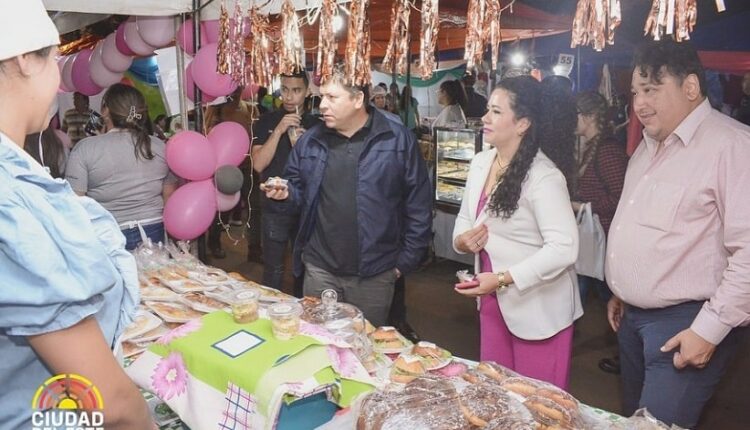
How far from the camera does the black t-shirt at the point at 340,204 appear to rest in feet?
8.28

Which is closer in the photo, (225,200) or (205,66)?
(205,66)

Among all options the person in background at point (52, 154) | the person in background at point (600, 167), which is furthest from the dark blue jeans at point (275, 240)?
the person in background at point (600, 167)

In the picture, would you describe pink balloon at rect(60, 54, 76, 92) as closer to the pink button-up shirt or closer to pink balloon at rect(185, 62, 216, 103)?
pink balloon at rect(185, 62, 216, 103)

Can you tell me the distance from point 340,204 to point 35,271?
1805mm

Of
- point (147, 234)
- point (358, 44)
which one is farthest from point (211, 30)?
point (358, 44)

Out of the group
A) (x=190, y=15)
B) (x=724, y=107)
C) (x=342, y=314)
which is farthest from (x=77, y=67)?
(x=724, y=107)

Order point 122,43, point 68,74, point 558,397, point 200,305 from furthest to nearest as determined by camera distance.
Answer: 1. point 68,74
2. point 122,43
3. point 200,305
4. point 558,397

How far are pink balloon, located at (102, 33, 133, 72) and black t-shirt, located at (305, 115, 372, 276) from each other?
7.20 ft

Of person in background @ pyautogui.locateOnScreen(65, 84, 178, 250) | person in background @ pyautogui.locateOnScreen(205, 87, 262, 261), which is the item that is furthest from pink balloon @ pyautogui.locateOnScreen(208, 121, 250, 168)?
person in background @ pyautogui.locateOnScreen(205, 87, 262, 261)

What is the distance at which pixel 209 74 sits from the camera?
312 cm

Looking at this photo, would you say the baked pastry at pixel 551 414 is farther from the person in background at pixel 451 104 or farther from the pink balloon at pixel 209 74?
the person in background at pixel 451 104

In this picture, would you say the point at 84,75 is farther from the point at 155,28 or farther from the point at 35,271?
the point at 35,271

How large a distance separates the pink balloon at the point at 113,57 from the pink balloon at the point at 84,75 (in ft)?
1.06

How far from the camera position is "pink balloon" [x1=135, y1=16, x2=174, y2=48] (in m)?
3.41
